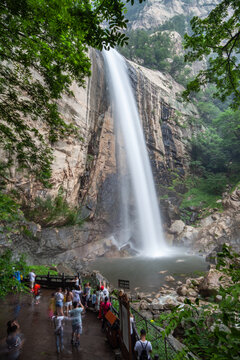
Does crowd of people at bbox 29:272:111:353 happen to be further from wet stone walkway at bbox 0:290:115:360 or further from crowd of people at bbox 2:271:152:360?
wet stone walkway at bbox 0:290:115:360

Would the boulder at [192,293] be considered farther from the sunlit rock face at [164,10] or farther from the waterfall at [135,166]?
the sunlit rock face at [164,10]

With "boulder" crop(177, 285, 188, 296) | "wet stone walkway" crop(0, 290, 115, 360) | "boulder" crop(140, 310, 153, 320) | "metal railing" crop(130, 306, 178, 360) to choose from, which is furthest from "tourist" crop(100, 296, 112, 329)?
"boulder" crop(177, 285, 188, 296)

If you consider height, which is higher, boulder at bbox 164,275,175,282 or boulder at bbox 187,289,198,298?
boulder at bbox 164,275,175,282

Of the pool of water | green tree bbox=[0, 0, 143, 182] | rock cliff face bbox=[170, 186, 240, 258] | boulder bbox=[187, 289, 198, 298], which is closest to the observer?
green tree bbox=[0, 0, 143, 182]

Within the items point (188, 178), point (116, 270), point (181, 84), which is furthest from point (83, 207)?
point (181, 84)

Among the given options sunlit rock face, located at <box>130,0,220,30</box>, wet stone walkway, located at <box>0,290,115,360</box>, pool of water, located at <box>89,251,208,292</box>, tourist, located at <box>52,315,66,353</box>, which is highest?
sunlit rock face, located at <box>130,0,220,30</box>

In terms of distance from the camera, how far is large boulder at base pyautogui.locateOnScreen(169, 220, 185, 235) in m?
24.8

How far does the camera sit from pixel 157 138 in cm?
3089

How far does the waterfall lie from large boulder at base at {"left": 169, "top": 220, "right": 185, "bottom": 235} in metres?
1.58

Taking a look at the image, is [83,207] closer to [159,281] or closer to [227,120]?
[159,281]

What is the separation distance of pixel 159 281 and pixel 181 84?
41853 mm

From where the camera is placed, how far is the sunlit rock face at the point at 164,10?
2423 inches

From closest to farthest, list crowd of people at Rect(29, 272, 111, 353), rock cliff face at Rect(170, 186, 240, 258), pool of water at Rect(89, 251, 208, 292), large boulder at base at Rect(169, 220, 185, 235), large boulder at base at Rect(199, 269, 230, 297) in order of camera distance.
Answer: crowd of people at Rect(29, 272, 111, 353) → large boulder at base at Rect(199, 269, 230, 297) → pool of water at Rect(89, 251, 208, 292) → rock cliff face at Rect(170, 186, 240, 258) → large boulder at base at Rect(169, 220, 185, 235)

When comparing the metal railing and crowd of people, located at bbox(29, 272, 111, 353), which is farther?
crowd of people, located at bbox(29, 272, 111, 353)
